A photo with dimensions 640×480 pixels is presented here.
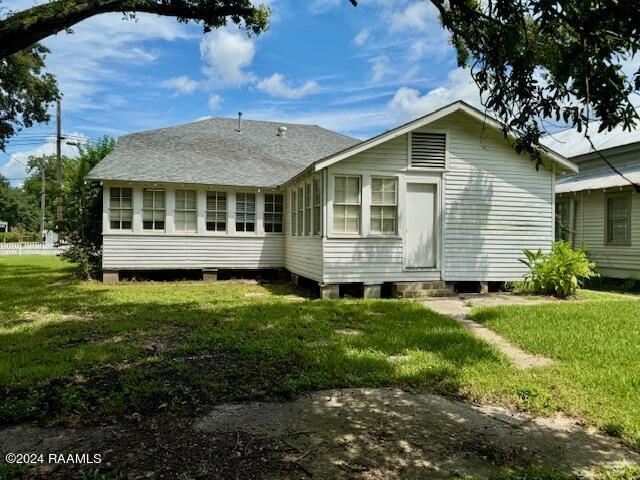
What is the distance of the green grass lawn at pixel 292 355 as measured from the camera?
434 centimetres

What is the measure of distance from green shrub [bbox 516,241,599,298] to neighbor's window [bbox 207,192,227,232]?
8931mm

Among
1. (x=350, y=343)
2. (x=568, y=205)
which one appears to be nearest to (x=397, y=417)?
(x=350, y=343)

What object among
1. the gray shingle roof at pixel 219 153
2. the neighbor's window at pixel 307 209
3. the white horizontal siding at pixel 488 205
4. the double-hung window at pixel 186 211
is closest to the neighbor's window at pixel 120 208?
the gray shingle roof at pixel 219 153

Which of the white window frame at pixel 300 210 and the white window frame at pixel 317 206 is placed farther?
the white window frame at pixel 300 210

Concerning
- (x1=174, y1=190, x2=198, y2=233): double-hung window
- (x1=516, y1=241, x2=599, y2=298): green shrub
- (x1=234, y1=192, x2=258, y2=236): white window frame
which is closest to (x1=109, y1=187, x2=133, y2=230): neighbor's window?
(x1=174, y1=190, x2=198, y2=233): double-hung window

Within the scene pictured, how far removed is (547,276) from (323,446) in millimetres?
9269

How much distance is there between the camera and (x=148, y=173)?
560 inches

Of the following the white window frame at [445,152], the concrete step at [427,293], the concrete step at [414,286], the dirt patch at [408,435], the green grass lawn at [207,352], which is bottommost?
the dirt patch at [408,435]

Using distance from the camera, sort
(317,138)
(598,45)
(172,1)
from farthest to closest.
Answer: (317,138), (172,1), (598,45)

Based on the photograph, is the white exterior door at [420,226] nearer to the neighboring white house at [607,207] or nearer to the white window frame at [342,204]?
the white window frame at [342,204]

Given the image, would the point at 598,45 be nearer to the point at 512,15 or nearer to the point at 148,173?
the point at 512,15

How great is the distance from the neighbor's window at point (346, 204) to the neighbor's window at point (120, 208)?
6.87 metres

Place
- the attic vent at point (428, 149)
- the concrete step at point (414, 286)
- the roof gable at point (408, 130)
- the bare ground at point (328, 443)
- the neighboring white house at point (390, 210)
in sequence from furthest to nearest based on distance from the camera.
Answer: the attic vent at point (428, 149), the concrete step at point (414, 286), the neighboring white house at point (390, 210), the roof gable at point (408, 130), the bare ground at point (328, 443)

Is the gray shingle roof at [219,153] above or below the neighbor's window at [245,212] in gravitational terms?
above
